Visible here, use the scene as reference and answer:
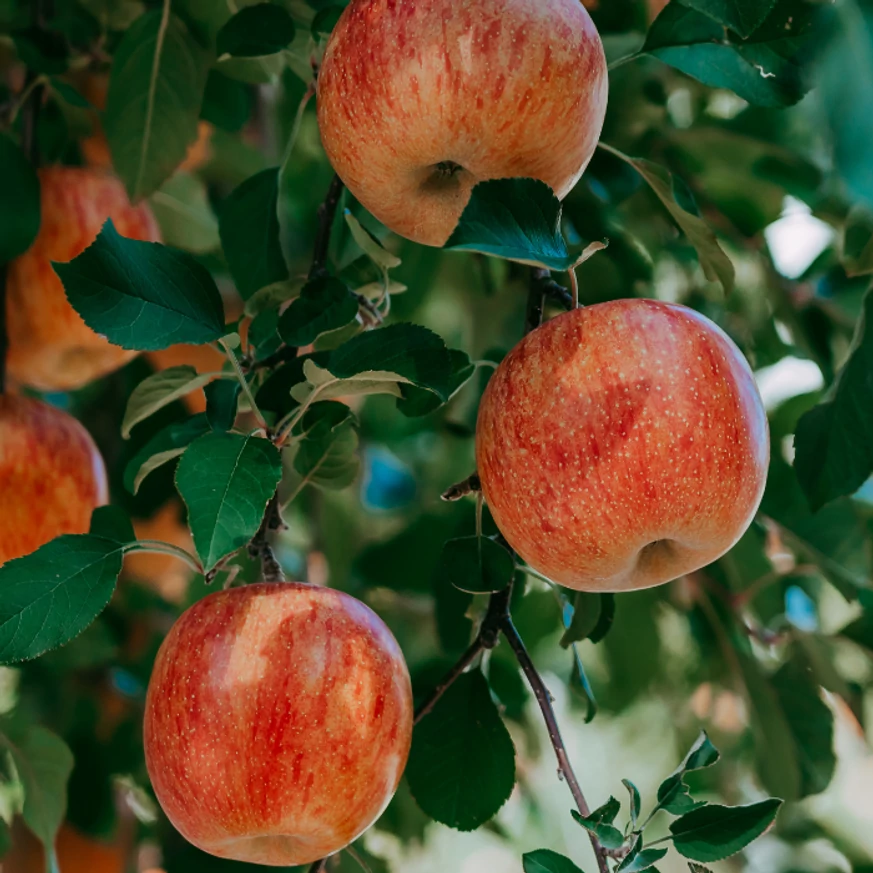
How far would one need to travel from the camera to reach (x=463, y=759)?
0.89 m

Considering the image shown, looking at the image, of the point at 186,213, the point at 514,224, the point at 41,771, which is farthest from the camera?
the point at 186,213

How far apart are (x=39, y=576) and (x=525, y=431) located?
1.17ft

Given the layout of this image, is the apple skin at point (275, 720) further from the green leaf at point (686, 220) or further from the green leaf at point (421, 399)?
the green leaf at point (686, 220)

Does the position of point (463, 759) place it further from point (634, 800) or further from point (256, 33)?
point (256, 33)

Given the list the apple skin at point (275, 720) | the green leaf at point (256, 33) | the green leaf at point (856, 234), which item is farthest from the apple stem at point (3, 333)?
the green leaf at point (856, 234)

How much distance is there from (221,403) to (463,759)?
36cm

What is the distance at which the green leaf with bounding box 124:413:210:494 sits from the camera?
795 mm

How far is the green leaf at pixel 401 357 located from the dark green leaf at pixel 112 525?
23 centimetres

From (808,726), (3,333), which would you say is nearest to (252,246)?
(3,333)

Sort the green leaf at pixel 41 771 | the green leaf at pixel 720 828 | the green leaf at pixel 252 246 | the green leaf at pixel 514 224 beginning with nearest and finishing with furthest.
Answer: the green leaf at pixel 514 224
the green leaf at pixel 720 828
the green leaf at pixel 252 246
the green leaf at pixel 41 771

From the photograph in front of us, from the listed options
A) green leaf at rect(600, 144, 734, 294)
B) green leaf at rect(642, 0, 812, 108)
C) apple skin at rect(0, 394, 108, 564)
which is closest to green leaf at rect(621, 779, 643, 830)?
green leaf at rect(600, 144, 734, 294)

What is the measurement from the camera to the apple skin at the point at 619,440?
693 millimetres

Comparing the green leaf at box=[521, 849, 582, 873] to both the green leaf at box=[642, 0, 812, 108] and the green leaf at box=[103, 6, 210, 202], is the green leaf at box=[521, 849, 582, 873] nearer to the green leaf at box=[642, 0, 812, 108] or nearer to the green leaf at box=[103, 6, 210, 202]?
the green leaf at box=[642, 0, 812, 108]

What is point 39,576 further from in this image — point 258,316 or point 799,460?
point 799,460
